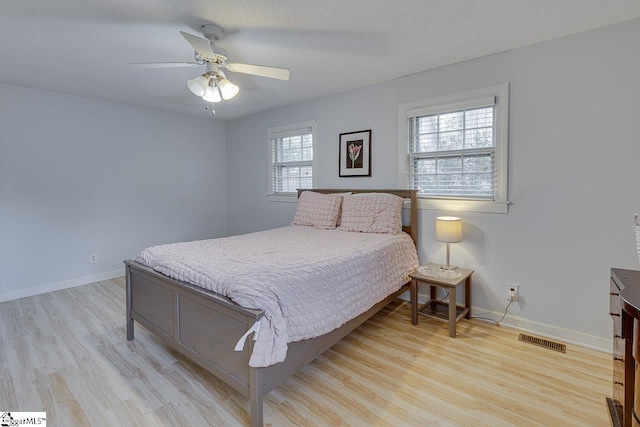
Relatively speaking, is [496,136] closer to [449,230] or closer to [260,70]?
[449,230]

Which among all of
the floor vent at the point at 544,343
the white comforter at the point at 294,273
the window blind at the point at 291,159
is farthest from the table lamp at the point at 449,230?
the window blind at the point at 291,159

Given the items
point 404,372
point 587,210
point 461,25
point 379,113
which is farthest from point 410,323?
point 461,25

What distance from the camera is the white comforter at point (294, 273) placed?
1.52 metres

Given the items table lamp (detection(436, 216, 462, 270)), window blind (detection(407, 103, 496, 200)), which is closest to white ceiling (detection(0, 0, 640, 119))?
window blind (detection(407, 103, 496, 200))

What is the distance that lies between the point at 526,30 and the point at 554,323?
2.27 meters

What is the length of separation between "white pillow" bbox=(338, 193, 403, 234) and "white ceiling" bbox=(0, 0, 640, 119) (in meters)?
1.26

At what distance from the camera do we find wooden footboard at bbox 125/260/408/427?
1524mm

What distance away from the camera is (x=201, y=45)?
1919mm

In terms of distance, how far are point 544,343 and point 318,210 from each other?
7.66 feet

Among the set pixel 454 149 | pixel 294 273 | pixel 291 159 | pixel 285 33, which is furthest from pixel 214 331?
pixel 291 159

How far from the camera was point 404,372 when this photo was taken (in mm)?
1994

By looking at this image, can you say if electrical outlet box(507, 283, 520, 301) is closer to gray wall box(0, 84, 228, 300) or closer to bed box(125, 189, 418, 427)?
bed box(125, 189, 418, 427)

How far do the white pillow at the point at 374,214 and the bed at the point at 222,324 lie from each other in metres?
0.72

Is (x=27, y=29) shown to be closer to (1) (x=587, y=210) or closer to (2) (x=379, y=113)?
(2) (x=379, y=113)
